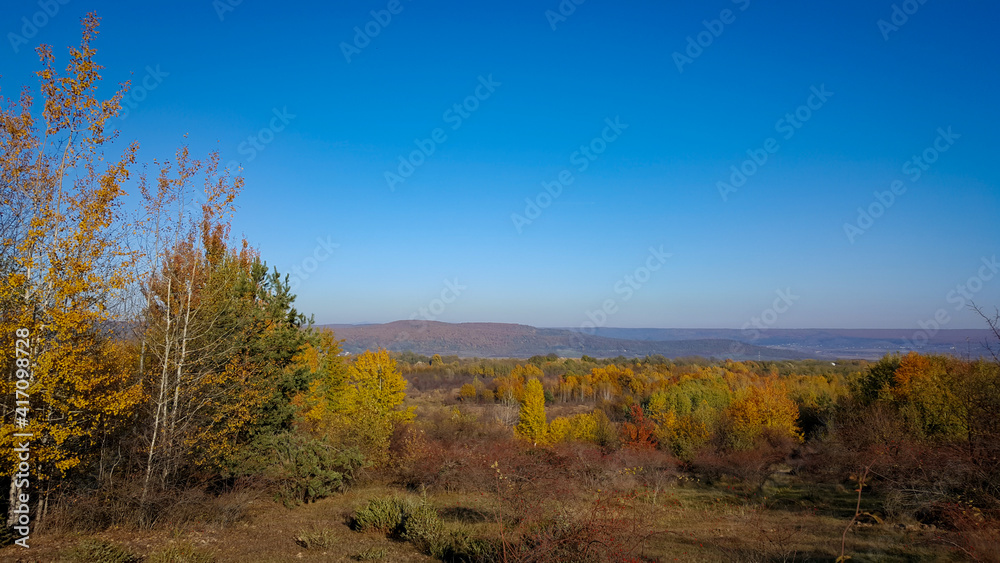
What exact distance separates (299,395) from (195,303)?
35.6 feet

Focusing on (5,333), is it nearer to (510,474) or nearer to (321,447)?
(510,474)

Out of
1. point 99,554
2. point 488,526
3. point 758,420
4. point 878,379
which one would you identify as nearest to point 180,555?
point 99,554

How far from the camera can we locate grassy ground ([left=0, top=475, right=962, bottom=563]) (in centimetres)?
954

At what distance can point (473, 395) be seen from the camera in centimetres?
10544

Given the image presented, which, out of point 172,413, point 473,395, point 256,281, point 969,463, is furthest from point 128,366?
point 473,395

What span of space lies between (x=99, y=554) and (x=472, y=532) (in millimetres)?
7386

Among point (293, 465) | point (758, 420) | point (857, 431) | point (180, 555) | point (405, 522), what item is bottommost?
point (758, 420)

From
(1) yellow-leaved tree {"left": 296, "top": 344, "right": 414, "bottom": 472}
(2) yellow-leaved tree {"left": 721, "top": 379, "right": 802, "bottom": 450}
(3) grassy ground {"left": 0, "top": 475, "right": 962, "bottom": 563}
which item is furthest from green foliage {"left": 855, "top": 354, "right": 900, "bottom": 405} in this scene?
(1) yellow-leaved tree {"left": 296, "top": 344, "right": 414, "bottom": 472}

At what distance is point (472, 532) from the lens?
1203 centimetres

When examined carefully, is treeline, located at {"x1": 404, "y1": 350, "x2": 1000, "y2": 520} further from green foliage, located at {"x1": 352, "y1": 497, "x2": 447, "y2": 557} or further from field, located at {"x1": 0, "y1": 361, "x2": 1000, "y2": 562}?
green foliage, located at {"x1": 352, "y1": 497, "x2": 447, "y2": 557}

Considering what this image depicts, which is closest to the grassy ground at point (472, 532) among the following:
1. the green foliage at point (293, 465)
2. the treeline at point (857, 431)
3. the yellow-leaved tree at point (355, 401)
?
the green foliage at point (293, 465)

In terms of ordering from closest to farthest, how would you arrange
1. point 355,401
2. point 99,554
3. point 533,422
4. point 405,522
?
point 99,554
point 405,522
point 355,401
point 533,422

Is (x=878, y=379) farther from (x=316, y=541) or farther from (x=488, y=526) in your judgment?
(x=316, y=541)

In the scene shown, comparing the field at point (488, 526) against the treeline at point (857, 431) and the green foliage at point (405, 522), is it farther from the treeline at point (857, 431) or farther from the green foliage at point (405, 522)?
the treeline at point (857, 431)
